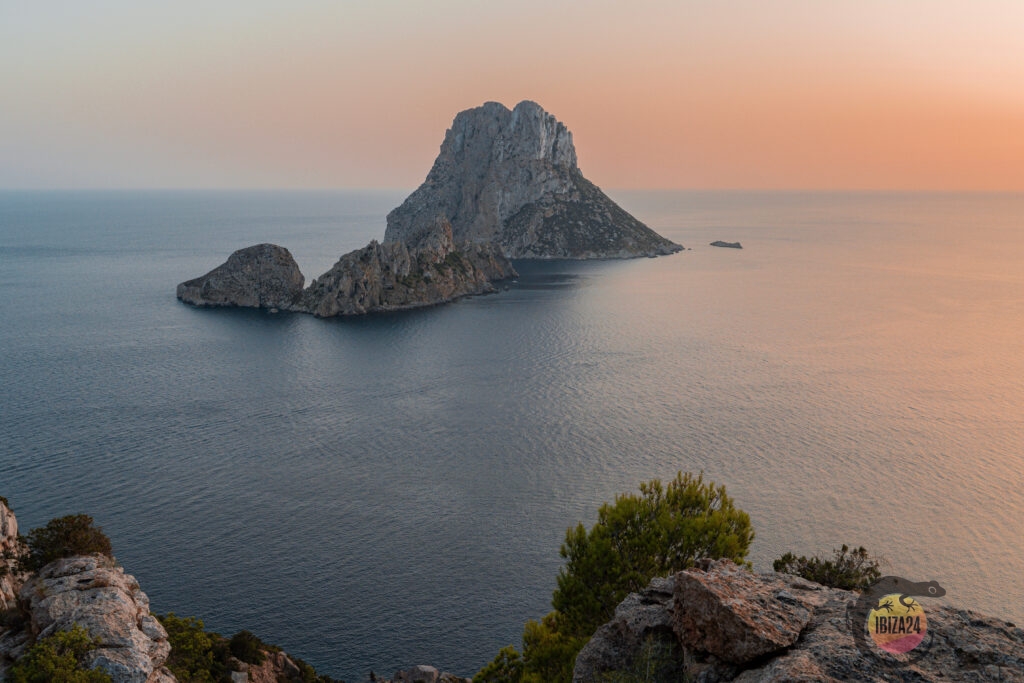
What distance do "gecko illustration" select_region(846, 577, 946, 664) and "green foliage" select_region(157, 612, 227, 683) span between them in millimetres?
40808

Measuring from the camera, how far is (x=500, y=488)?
8525 cm

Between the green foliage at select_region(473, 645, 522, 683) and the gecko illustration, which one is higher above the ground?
the gecko illustration

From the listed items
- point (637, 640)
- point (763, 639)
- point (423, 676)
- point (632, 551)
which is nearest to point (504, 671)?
point (632, 551)

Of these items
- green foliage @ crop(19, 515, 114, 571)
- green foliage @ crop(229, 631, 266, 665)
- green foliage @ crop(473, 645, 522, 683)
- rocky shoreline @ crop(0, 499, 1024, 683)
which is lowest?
green foliage @ crop(229, 631, 266, 665)

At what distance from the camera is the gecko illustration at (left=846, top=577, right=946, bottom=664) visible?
60.5 feet

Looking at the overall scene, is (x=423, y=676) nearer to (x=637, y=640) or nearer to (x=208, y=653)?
(x=208, y=653)

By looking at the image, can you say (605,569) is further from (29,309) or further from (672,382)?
(29,309)

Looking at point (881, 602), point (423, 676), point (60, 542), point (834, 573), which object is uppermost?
point (881, 602)

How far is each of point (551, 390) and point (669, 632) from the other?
101m

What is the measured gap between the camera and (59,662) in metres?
36.3

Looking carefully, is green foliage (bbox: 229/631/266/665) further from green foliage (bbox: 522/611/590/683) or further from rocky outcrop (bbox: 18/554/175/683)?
green foliage (bbox: 522/611/590/683)

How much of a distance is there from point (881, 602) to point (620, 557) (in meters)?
22.9

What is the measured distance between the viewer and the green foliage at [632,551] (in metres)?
40.7

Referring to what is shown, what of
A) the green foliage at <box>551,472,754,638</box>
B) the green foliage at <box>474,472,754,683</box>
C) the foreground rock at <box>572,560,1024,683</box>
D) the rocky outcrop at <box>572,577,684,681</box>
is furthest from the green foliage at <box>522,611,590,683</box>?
the foreground rock at <box>572,560,1024,683</box>
